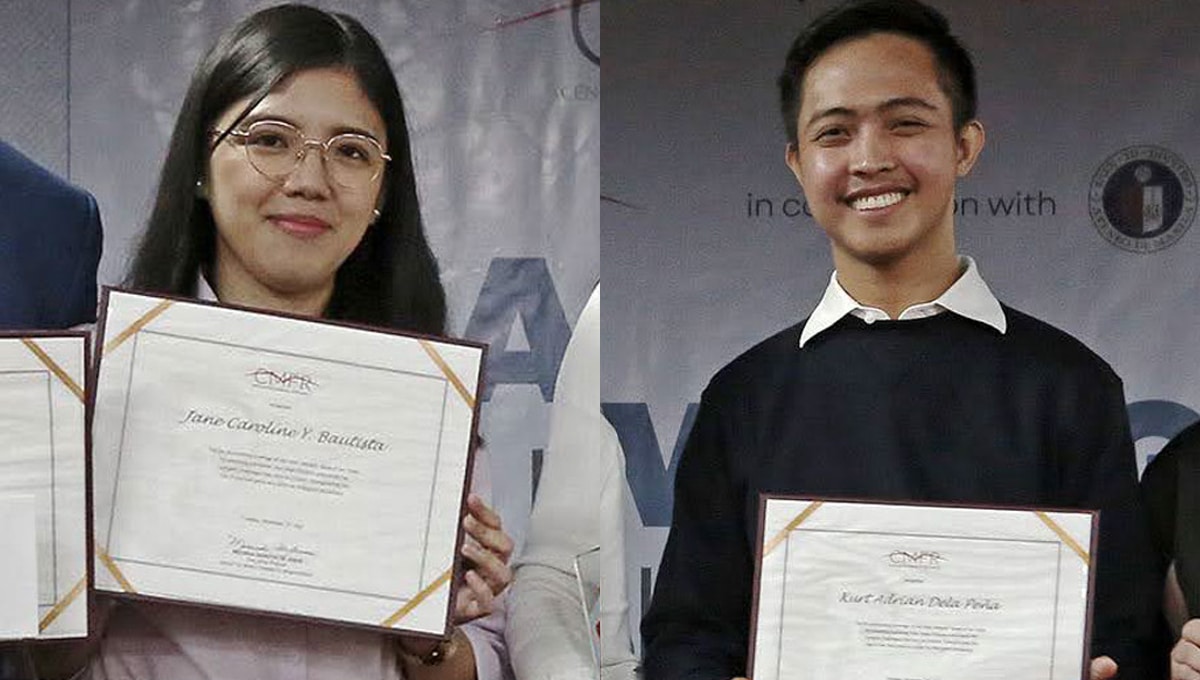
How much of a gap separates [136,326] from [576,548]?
2.66 ft

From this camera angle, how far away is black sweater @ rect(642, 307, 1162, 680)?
2486 mm

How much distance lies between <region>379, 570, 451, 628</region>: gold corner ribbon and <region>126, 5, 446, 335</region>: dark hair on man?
48 cm

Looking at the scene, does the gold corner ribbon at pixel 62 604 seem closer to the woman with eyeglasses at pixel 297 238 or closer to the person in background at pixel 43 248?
the woman with eyeglasses at pixel 297 238

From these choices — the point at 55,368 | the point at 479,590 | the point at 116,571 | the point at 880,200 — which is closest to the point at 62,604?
the point at 116,571

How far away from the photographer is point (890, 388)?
2541 mm

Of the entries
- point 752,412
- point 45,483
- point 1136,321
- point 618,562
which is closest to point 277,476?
point 45,483

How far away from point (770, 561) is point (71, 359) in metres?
1.08

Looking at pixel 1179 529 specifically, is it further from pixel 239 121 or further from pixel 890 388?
pixel 239 121

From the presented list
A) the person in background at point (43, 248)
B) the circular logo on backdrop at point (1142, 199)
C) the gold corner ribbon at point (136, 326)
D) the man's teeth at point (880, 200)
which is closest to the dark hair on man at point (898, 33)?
the man's teeth at point (880, 200)

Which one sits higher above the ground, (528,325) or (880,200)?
(880,200)

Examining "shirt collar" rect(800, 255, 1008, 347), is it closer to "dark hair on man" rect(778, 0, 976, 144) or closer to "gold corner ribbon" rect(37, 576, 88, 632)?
"dark hair on man" rect(778, 0, 976, 144)

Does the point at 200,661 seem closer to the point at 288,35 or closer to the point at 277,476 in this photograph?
the point at 277,476

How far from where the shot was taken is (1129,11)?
8.53 ft

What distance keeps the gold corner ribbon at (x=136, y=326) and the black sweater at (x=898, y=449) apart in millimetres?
874
